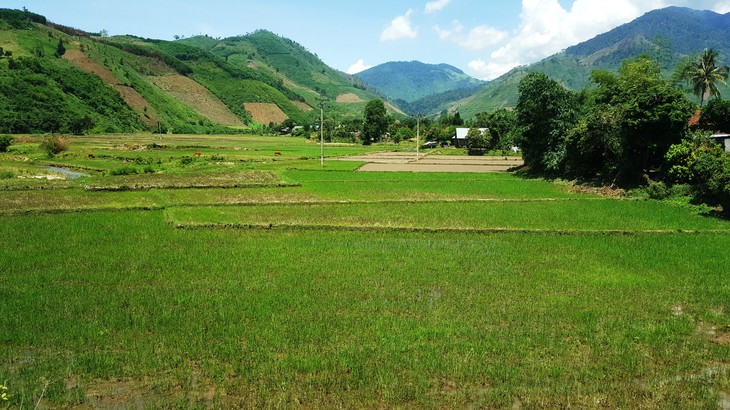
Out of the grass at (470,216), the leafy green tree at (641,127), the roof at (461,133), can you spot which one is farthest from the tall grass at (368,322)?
the roof at (461,133)

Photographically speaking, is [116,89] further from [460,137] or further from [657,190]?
[657,190]

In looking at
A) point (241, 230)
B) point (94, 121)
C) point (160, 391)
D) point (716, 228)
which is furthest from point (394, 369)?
point (94, 121)

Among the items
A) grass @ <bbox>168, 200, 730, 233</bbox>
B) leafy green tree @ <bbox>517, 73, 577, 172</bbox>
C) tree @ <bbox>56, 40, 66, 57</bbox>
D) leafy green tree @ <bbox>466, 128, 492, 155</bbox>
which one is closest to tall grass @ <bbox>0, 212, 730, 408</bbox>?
grass @ <bbox>168, 200, 730, 233</bbox>

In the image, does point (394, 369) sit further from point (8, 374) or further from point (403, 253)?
point (403, 253)

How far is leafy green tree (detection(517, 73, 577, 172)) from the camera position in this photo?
34406 mm

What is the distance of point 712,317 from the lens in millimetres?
9438

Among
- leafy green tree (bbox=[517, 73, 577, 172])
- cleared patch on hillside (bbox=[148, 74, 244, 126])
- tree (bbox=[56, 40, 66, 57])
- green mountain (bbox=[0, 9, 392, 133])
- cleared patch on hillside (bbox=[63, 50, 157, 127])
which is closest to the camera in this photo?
leafy green tree (bbox=[517, 73, 577, 172])

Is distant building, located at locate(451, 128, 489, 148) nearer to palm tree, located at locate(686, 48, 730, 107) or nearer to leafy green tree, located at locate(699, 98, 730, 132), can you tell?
palm tree, located at locate(686, 48, 730, 107)

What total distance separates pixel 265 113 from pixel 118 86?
49262 millimetres

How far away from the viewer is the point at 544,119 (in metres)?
35.6

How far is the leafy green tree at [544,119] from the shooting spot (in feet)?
113

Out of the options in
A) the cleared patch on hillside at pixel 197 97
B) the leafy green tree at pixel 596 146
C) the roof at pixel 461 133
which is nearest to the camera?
the leafy green tree at pixel 596 146

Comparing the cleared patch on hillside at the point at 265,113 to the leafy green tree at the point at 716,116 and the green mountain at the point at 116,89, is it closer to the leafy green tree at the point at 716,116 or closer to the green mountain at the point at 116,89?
the green mountain at the point at 116,89

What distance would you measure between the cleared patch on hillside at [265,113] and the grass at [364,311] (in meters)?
137
